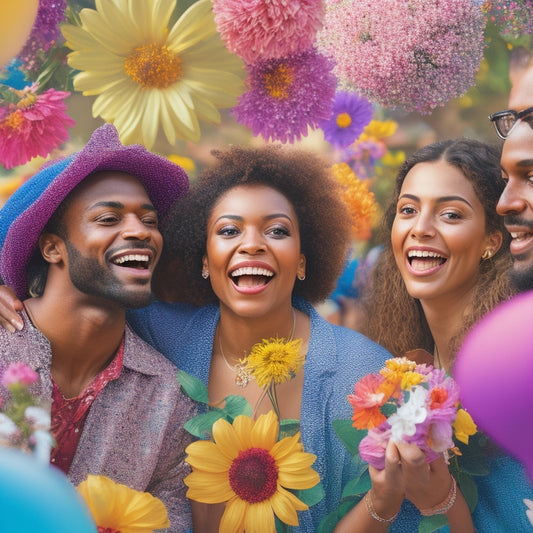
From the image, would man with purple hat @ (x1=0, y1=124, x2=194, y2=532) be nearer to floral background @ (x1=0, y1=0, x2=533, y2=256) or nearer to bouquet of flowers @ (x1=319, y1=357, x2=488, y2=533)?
floral background @ (x1=0, y1=0, x2=533, y2=256)

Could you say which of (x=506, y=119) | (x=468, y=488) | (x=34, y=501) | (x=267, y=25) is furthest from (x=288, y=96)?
(x=34, y=501)

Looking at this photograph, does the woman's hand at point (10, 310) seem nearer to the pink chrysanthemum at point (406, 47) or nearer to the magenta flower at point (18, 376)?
the magenta flower at point (18, 376)

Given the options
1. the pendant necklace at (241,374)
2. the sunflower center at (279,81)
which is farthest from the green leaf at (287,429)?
the sunflower center at (279,81)

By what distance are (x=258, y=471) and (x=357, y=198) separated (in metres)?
0.62

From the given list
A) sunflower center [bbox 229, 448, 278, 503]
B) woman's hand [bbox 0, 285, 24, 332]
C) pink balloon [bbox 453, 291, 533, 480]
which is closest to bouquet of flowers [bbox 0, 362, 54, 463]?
woman's hand [bbox 0, 285, 24, 332]

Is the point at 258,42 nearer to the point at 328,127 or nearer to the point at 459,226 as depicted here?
the point at 328,127

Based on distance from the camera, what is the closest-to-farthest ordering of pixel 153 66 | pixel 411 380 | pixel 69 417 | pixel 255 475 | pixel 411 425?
1. pixel 411 425
2. pixel 411 380
3. pixel 255 475
4. pixel 69 417
5. pixel 153 66

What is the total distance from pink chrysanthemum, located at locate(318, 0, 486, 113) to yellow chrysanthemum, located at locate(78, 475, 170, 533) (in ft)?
3.08

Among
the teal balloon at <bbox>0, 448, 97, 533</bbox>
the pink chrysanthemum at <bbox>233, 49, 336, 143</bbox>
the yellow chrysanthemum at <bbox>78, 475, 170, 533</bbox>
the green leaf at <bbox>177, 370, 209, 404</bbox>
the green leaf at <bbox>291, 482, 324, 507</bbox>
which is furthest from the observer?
the pink chrysanthemum at <bbox>233, 49, 336, 143</bbox>

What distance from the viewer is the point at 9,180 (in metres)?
1.74

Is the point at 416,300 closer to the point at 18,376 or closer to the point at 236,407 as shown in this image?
the point at 236,407

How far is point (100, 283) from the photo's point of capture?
1555 millimetres

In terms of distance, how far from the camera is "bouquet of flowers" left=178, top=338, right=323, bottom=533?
1.44 meters

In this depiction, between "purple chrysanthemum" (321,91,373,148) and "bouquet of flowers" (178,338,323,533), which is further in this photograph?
"purple chrysanthemum" (321,91,373,148)
